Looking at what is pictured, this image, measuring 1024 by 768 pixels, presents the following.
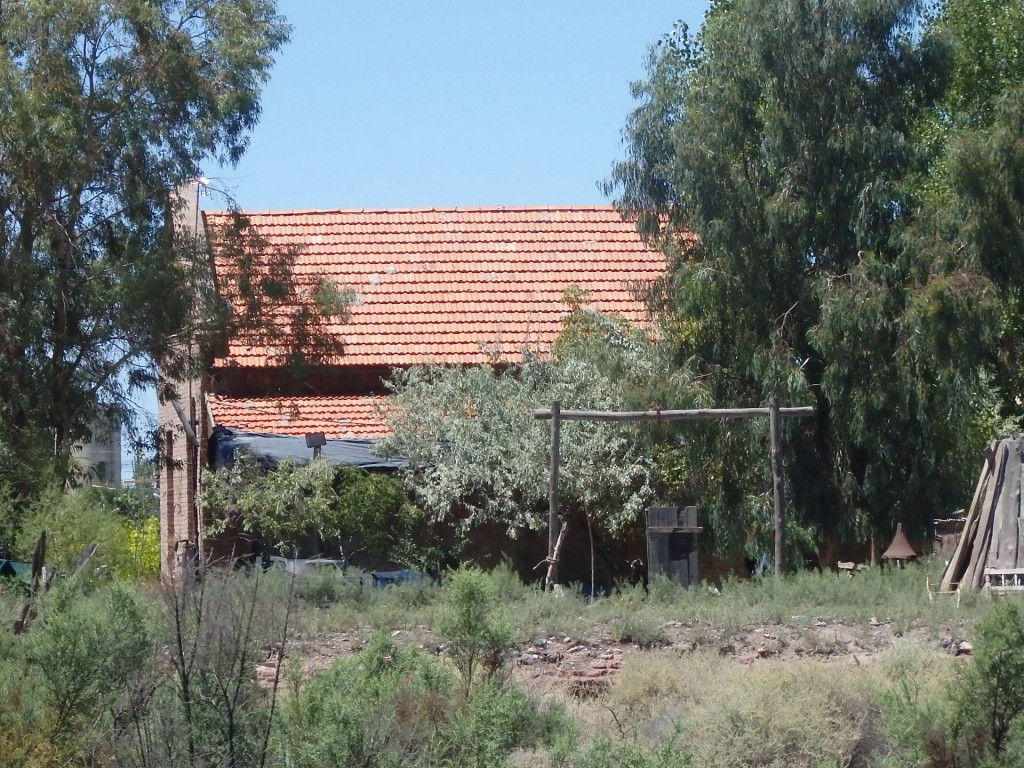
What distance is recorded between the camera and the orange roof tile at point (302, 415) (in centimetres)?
2077

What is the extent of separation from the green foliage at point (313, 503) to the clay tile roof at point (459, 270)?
262cm

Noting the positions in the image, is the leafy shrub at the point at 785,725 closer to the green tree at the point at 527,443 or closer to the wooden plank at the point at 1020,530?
the wooden plank at the point at 1020,530

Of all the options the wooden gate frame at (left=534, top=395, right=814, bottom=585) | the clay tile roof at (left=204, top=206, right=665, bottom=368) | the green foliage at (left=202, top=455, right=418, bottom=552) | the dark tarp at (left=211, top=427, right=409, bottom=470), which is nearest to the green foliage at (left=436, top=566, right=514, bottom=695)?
the wooden gate frame at (left=534, top=395, right=814, bottom=585)

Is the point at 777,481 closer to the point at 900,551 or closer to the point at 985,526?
the point at 985,526

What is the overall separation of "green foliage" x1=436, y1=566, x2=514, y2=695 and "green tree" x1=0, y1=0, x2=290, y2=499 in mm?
10570

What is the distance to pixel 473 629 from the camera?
8695 millimetres

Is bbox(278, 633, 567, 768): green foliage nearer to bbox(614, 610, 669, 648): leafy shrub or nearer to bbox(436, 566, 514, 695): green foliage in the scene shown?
bbox(436, 566, 514, 695): green foliage

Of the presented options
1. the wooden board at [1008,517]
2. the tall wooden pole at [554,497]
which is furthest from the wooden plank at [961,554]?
the tall wooden pole at [554,497]

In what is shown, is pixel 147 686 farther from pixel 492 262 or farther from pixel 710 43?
pixel 492 262

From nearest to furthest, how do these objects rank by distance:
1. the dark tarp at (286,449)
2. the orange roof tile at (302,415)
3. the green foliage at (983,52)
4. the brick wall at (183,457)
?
the dark tarp at (286,449) → the brick wall at (183,457) → the orange roof tile at (302,415) → the green foliage at (983,52)

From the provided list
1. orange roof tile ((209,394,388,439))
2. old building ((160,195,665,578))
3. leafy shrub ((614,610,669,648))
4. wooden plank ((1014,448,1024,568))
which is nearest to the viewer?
leafy shrub ((614,610,669,648))

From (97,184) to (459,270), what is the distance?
7.41 meters

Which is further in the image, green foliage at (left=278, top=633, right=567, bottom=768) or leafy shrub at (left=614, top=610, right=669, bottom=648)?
leafy shrub at (left=614, top=610, right=669, bottom=648)

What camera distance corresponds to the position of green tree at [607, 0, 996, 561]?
1778cm
